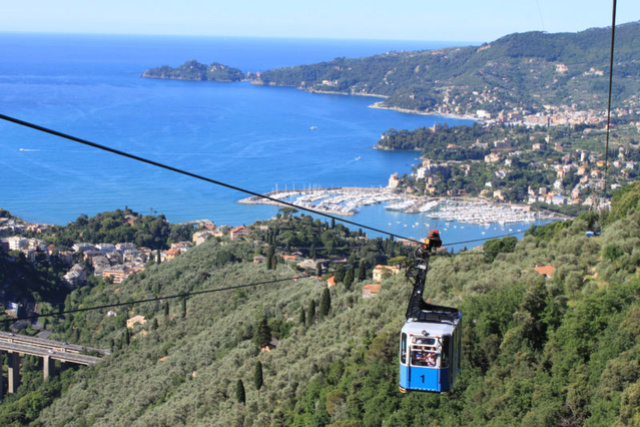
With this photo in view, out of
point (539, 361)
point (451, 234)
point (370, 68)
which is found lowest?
point (451, 234)

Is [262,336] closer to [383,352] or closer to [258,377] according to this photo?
[258,377]

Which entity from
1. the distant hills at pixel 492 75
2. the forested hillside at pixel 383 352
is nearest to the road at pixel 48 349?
the forested hillside at pixel 383 352

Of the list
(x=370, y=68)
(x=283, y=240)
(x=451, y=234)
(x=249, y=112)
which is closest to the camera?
(x=283, y=240)

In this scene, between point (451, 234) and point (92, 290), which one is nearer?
point (92, 290)

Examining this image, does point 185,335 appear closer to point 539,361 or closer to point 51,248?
point 539,361

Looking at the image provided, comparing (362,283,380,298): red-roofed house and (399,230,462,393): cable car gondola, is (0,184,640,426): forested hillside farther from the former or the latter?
(399,230,462,393): cable car gondola

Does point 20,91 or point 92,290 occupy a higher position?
point 20,91

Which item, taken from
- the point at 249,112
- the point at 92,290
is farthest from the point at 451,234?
the point at 249,112
